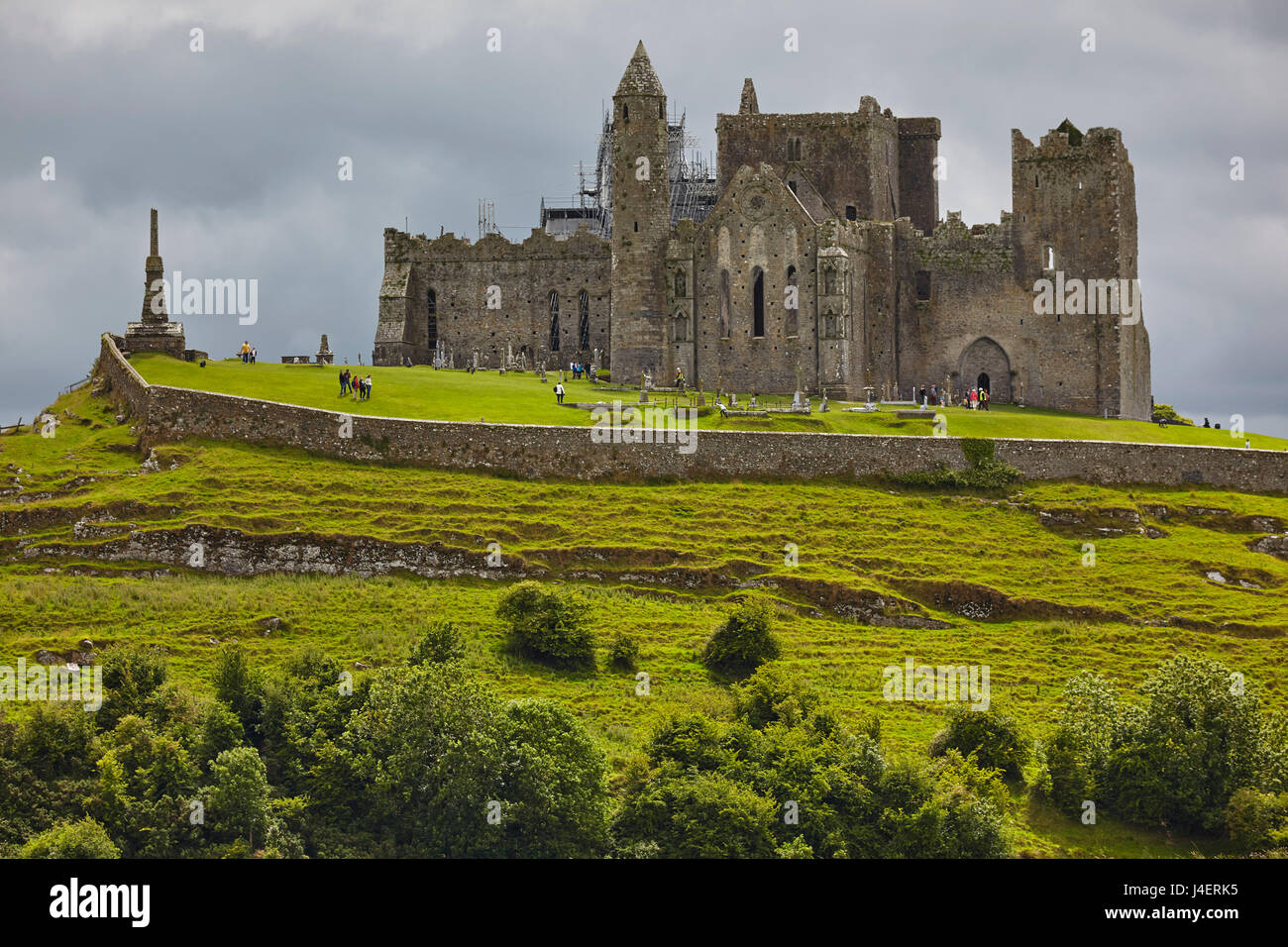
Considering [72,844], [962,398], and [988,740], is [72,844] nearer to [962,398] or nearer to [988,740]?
[988,740]

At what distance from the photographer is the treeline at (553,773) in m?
54.5

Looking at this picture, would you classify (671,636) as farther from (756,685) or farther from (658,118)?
(658,118)

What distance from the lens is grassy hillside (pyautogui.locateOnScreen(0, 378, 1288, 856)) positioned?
211 feet

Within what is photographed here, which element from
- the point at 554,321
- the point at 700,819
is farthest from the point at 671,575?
the point at 554,321

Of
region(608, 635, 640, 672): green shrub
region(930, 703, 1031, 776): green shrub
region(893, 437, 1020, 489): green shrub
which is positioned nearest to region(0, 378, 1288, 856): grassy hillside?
region(608, 635, 640, 672): green shrub

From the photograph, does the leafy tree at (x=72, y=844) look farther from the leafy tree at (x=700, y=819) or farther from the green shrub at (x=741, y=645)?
the green shrub at (x=741, y=645)

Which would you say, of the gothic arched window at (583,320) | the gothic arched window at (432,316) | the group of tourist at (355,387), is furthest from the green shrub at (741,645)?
the gothic arched window at (432,316)

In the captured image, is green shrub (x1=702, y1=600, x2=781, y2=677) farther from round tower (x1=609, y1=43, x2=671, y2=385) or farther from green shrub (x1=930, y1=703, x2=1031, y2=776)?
round tower (x1=609, y1=43, x2=671, y2=385)

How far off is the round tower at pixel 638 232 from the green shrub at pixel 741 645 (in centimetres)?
3490

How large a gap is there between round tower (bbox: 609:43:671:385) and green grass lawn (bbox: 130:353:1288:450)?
6.04 meters

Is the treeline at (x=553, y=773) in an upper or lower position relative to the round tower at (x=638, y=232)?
lower

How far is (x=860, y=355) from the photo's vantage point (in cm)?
9994
